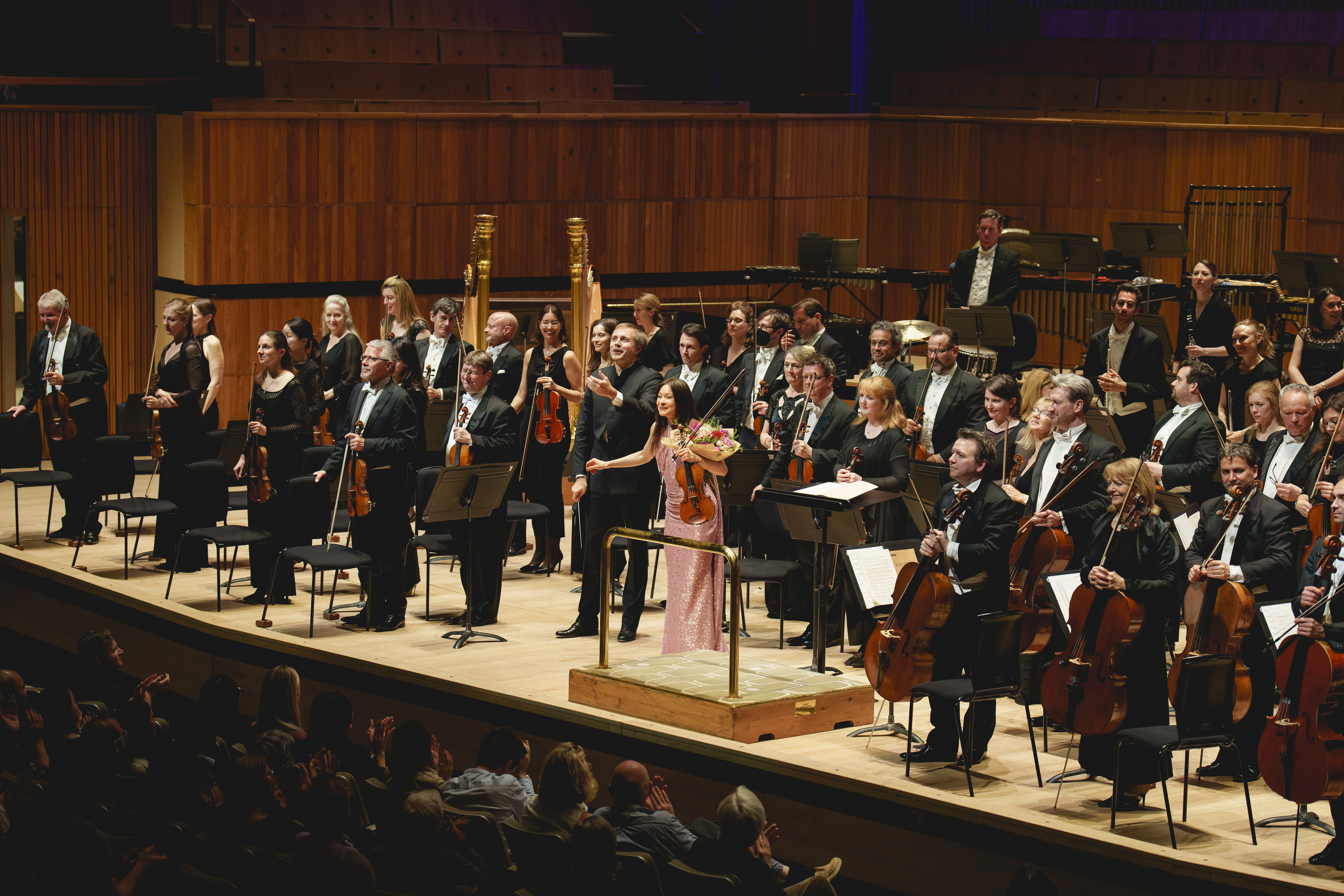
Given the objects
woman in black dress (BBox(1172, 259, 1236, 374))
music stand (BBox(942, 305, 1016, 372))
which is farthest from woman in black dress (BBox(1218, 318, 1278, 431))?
music stand (BBox(942, 305, 1016, 372))

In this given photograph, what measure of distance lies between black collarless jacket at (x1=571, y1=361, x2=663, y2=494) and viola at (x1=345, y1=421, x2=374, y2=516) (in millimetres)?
928

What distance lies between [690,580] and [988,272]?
430cm

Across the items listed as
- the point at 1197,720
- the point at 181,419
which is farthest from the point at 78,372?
the point at 1197,720

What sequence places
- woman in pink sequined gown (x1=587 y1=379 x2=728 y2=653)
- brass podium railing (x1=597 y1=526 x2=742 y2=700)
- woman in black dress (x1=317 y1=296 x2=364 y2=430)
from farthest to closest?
woman in black dress (x1=317 y1=296 x2=364 y2=430), woman in pink sequined gown (x1=587 y1=379 x2=728 y2=653), brass podium railing (x1=597 y1=526 x2=742 y2=700)

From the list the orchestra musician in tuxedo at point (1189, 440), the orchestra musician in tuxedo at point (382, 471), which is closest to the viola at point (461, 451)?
the orchestra musician in tuxedo at point (382, 471)

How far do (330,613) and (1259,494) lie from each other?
166 inches

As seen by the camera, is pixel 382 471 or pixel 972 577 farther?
pixel 382 471

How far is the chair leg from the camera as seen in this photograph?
541 centimetres

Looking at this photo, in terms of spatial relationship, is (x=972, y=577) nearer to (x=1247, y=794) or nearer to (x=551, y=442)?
(x=1247, y=794)

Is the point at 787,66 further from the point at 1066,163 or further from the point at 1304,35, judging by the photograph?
the point at 1304,35

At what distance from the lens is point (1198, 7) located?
1459cm

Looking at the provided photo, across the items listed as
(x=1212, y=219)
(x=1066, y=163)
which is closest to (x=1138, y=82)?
(x=1066, y=163)

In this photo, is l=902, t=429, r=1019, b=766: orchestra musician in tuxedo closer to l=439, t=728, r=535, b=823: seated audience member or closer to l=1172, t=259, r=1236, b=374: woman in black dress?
l=439, t=728, r=535, b=823: seated audience member

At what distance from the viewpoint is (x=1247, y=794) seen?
17.8ft
